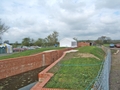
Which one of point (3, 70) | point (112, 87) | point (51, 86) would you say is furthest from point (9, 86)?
point (112, 87)

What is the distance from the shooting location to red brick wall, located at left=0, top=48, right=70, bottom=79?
40.3ft

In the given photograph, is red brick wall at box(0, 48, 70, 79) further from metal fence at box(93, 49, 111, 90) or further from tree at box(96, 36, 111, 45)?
tree at box(96, 36, 111, 45)

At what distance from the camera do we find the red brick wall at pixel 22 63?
12283 mm

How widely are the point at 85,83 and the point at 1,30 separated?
31.9 metres

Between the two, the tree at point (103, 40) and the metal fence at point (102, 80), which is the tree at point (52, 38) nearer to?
the tree at point (103, 40)

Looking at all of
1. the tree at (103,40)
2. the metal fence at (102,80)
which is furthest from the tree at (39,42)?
the metal fence at (102,80)

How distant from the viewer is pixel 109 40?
74938 mm

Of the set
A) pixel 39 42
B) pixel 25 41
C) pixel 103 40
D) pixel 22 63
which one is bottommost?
pixel 22 63

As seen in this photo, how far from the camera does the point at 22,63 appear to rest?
14578mm

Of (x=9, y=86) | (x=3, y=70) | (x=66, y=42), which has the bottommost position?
(x=9, y=86)

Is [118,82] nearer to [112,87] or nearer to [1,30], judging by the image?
[112,87]

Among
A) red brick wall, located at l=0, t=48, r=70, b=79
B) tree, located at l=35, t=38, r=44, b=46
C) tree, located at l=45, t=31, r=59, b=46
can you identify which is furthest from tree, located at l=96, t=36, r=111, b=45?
red brick wall, located at l=0, t=48, r=70, b=79

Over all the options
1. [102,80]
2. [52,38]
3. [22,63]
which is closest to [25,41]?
[52,38]

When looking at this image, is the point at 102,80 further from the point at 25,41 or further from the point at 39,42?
the point at 39,42
